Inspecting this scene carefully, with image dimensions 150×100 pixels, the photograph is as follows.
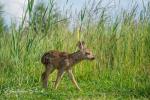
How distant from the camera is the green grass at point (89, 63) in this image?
675 centimetres

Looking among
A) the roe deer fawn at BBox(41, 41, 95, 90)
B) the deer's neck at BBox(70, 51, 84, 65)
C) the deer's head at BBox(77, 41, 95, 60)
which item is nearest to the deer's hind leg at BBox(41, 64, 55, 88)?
the roe deer fawn at BBox(41, 41, 95, 90)

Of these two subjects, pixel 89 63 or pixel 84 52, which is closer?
pixel 84 52

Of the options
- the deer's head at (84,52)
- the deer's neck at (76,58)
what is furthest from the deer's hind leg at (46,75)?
the deer's head at (84,52)

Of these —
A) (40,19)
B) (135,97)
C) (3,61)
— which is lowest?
(135,97)

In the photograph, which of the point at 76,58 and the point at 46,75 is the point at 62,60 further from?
the point at 46,75

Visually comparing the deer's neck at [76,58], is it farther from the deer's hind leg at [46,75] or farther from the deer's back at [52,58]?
the deer's hind leg at [46,75]

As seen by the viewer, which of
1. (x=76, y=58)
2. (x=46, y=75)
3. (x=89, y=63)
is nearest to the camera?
(x=46, y=75)

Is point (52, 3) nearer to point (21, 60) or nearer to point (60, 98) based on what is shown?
point (21, 60)

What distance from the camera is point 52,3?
6770mm

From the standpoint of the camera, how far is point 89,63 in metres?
10.1

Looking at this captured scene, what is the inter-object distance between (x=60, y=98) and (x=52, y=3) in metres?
1.30

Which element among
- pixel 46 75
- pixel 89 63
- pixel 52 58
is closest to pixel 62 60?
pixel 52 58

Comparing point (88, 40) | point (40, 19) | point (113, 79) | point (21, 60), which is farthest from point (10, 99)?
point (88, 40)

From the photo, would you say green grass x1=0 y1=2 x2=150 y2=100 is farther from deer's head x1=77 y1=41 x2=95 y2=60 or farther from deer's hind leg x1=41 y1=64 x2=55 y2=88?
deer's head x1=77 y1=41 x2=95 y2=60
